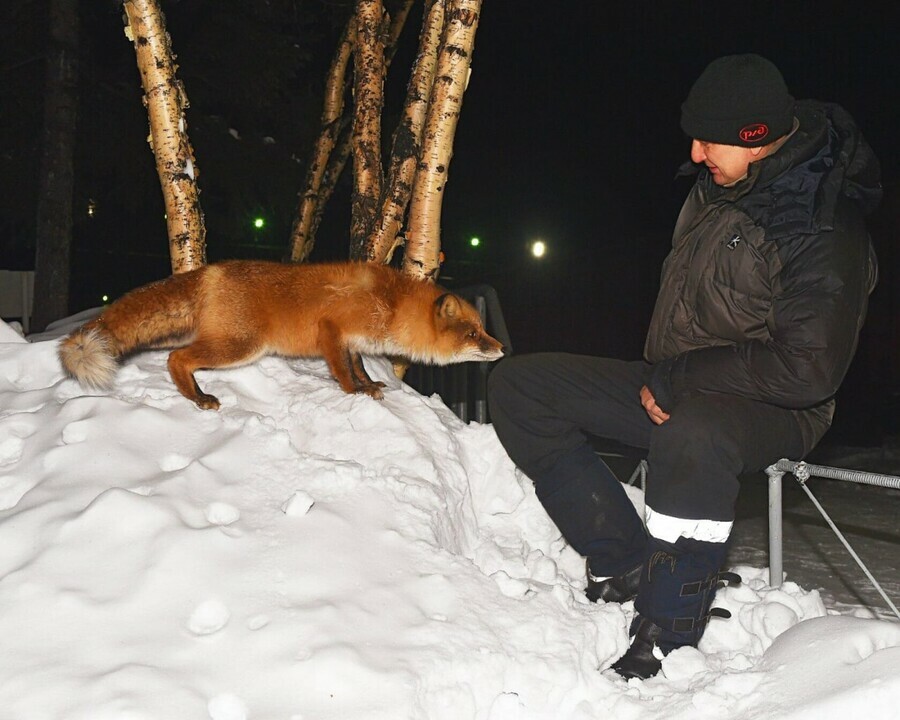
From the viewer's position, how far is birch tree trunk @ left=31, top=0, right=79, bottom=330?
11.0 m

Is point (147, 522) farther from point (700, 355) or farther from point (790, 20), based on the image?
point (790, 20)

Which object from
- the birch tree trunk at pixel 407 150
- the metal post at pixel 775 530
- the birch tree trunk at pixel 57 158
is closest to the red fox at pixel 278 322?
the birch tree trunk at pixel 407 150

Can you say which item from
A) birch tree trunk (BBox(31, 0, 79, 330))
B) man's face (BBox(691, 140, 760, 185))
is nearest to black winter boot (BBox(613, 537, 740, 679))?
man's face (BBox(691, 140, 760, 185))

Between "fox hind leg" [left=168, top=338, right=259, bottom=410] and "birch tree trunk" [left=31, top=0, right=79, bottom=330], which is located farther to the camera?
"birch tree trunk" [left=31, top=0, right=79, bottom=330]

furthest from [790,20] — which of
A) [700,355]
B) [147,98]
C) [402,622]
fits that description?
[402,622]

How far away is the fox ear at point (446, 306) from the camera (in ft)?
17.3

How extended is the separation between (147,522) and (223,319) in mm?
1934

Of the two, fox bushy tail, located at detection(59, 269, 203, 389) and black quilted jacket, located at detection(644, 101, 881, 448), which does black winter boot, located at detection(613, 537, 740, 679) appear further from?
fox bushy tail, located at detection(59, 269, 203, 389)

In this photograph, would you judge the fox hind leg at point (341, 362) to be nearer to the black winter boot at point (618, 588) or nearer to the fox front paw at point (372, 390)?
the fox front paw at point (372, 390)

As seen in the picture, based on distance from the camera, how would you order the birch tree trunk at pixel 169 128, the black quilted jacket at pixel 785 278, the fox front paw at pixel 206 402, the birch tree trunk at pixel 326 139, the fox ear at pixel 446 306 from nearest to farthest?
the black quilted jacket at pixel 785 278
the fox front paw at pixel 206 402
the fox ear at pixel 446 306
the birch tree trunk at pixel 169 128
the birch tree trunk at pixel 326 139

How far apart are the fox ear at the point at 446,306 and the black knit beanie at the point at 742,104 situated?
2549mm

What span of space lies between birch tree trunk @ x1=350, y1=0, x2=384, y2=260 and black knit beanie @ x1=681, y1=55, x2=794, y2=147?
4.66 m

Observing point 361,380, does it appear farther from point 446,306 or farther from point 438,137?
point 438,137

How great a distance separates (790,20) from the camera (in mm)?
16844
